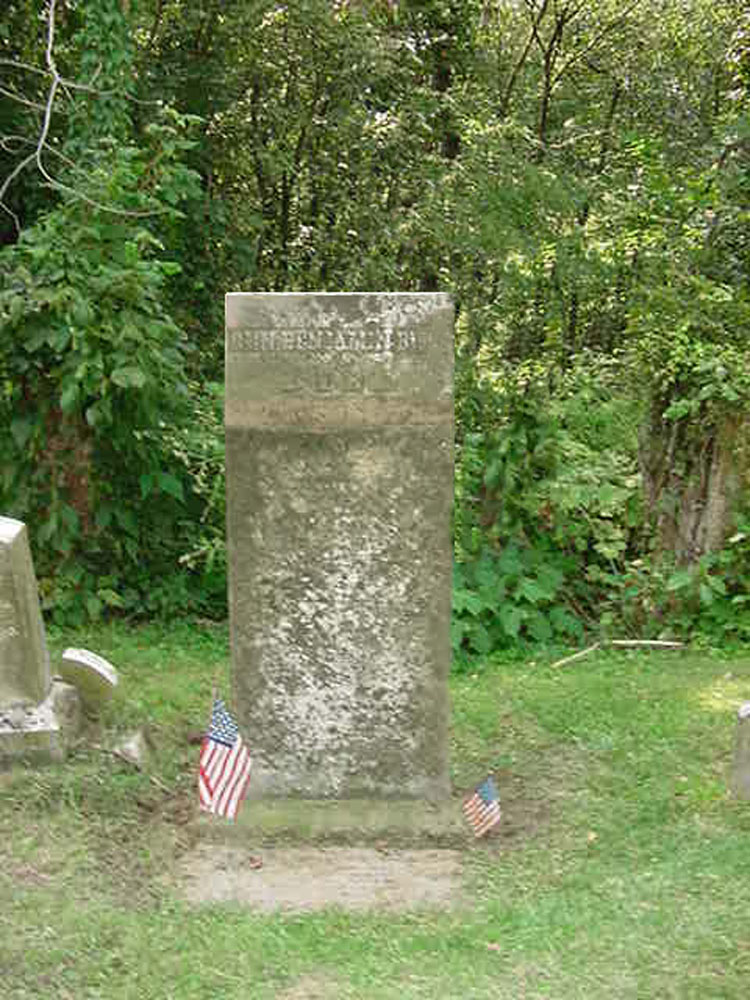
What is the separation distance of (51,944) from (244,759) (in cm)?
135

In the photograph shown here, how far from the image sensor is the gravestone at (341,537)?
4859 millimetres

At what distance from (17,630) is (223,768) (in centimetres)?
98

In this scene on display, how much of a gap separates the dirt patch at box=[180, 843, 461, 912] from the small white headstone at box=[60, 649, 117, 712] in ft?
3.16

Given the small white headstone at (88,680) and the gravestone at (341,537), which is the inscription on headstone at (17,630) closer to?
the small white headstone at (88,680)

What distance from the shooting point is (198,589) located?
8.27m

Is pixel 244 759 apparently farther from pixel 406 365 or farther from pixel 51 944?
pixel 406 365

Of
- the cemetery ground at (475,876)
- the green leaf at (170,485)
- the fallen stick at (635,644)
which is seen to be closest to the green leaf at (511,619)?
the fallen stick at (635,644)

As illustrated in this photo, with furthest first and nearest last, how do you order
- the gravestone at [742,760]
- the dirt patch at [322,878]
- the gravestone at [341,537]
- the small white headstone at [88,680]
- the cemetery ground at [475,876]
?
the small white headstone at [88,680], the gravestone at [742,760], the gravestone at [341,537], the dirt patch at [322,878], the cemetery ground at [475,876]

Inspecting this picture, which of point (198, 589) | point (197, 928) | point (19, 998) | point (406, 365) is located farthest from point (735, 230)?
point (19, 998)

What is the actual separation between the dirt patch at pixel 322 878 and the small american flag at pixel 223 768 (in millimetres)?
178

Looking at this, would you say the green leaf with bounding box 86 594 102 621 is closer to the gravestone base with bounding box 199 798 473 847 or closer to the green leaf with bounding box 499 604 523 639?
the green leaf with bounding box 499 604 523 639

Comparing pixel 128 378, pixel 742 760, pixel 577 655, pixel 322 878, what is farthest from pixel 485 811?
pixel 128 378

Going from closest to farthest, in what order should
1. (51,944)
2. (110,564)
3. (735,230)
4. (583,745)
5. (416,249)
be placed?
(51,944) → (583,745) → (110,564) → (735,230) → (416,249)

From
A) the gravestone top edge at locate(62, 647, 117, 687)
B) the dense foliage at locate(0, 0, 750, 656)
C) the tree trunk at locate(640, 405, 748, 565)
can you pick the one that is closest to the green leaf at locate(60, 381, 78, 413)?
the dense foliage at locate(0, 0, 750, 656)
